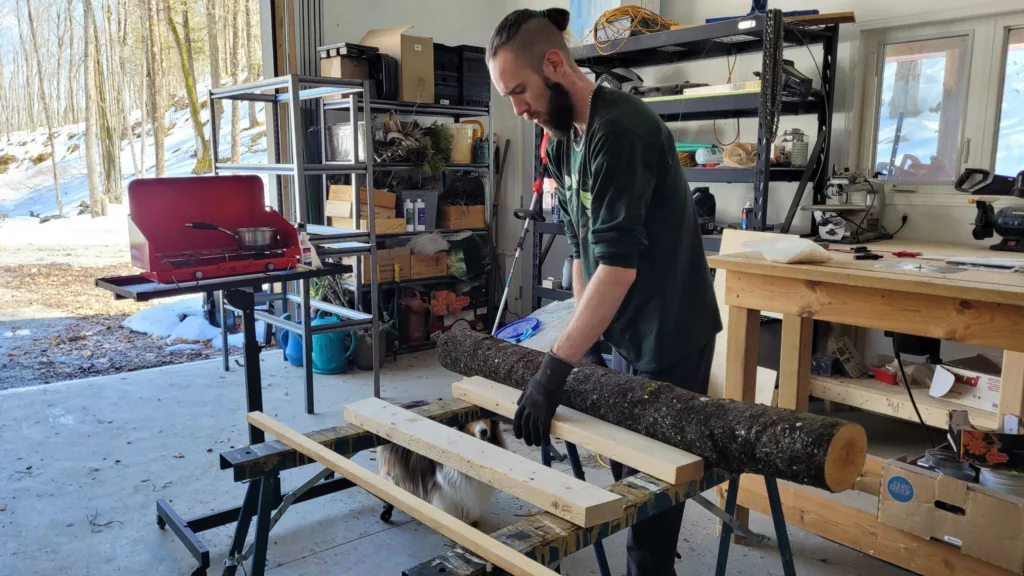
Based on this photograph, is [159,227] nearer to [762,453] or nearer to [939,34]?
[762,453]

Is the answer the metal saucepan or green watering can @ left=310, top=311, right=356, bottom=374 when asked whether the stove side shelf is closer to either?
the metal saucepan

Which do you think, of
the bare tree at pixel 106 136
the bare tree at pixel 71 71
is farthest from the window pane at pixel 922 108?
the bare tree at pixel 71 71

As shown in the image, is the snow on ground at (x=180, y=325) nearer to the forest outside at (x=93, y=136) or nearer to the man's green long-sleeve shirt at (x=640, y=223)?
the forest outside at (x=93, y=136)

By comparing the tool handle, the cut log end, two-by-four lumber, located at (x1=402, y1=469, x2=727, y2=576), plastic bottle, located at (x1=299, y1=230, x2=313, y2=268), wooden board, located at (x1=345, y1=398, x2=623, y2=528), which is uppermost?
the tool handle

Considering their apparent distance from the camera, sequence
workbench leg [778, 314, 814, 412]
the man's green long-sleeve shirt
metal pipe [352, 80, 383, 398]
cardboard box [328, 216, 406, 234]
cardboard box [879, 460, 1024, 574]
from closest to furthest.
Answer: the man's green long-sleeve shirt → cardboard box [879, 460, 1024, 574] → workbench leg [778, 314, 814, 412] → metal pipe [352, 80, 383, 398] → cardboard box [328, 216, 406, 234]

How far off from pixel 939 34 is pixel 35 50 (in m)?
5.38

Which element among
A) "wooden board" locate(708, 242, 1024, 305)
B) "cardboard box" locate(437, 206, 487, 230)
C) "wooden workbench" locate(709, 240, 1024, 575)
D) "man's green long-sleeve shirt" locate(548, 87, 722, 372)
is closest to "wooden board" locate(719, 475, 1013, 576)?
"wooden workbench" locate(709, 240, 1024, 575)

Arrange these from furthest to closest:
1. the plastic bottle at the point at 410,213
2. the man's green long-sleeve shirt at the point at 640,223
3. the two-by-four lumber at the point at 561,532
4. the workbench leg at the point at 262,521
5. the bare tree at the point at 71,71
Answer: the bare tree at the point at 71,71, the plastic bottle at the point at 410,213, the workbench leg at the point at 262,521, the man's green long-sleeve shirt at the point at 640,223, the two-by-four lumber at the point at 561,532

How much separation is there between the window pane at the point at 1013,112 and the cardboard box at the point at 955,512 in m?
2.03

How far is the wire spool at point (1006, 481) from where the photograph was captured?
6.31ft

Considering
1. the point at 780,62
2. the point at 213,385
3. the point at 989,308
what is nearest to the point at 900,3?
the point at 780,62

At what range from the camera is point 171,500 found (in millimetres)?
2738

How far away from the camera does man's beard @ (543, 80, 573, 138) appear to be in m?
1.57

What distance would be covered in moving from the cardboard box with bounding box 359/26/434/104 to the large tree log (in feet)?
10.4
